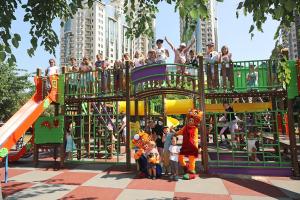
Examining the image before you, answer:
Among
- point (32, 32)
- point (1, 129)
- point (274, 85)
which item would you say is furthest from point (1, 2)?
point (274, 85)

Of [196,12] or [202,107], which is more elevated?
[196,12]

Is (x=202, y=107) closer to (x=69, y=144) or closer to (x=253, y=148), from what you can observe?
(x=253, y=148)

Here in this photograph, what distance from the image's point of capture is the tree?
2.87 metres

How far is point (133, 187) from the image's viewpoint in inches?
277

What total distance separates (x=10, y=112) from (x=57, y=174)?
18.3m

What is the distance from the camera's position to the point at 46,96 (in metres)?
9.77

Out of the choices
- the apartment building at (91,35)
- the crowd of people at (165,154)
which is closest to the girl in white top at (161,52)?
the crowd of people at (165,154)

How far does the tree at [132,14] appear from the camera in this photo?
2.87 metres

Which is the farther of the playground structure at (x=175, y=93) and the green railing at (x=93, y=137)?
the green railing at (x=93, y=137)

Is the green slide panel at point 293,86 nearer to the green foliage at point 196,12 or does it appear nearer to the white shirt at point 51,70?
the green foliage at point 196,12

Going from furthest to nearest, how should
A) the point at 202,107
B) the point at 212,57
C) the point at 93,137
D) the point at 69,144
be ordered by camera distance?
1. the point at 93,137
2. the point at 69,144
3. the point at 212,57
4. the point at 202,107

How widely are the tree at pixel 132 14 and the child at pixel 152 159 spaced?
11.1 feet

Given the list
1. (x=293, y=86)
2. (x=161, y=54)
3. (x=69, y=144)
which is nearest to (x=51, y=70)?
(x=69, y=144)

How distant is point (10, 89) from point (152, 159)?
20.4 m
